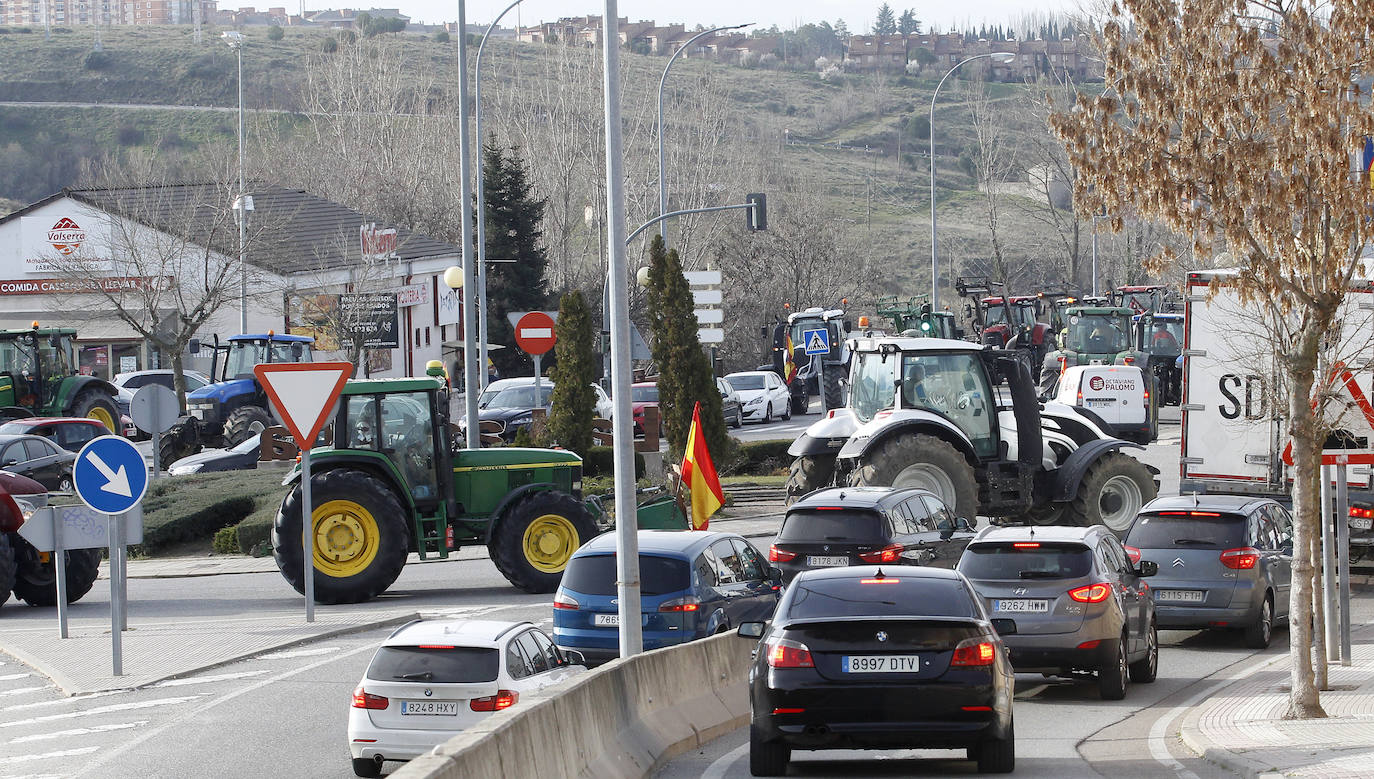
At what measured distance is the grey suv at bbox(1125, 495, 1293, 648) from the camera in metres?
17.5

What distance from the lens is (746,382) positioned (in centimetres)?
5178

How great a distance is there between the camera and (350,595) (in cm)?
2094

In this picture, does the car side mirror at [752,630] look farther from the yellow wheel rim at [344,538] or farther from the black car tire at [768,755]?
the yellow wheel rim at [344,538]

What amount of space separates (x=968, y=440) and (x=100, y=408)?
25.2 m

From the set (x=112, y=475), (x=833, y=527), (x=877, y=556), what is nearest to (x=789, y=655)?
(x=877, y=556)

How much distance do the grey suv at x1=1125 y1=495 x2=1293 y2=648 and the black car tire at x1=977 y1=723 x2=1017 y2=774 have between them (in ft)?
22.5

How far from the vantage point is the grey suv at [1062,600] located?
14.3 meters

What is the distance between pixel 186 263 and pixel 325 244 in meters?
6.05

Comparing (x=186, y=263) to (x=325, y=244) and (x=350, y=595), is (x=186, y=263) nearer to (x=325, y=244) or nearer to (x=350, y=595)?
(x=325, y=244)

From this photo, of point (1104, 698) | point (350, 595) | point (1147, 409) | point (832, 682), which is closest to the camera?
point (832, 682)

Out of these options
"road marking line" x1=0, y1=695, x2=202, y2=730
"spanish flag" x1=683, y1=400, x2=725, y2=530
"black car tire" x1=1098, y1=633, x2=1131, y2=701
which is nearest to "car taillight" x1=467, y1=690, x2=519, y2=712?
"road marking line" x1=0, y1=695, x2=202, y2=730

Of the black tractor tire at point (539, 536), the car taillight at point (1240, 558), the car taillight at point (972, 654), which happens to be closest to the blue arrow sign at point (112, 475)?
the black tractor tire at point (539, 536)

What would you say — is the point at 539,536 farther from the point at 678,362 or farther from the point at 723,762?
the point at 678,362

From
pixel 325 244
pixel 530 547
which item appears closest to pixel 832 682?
pixel 530 547
